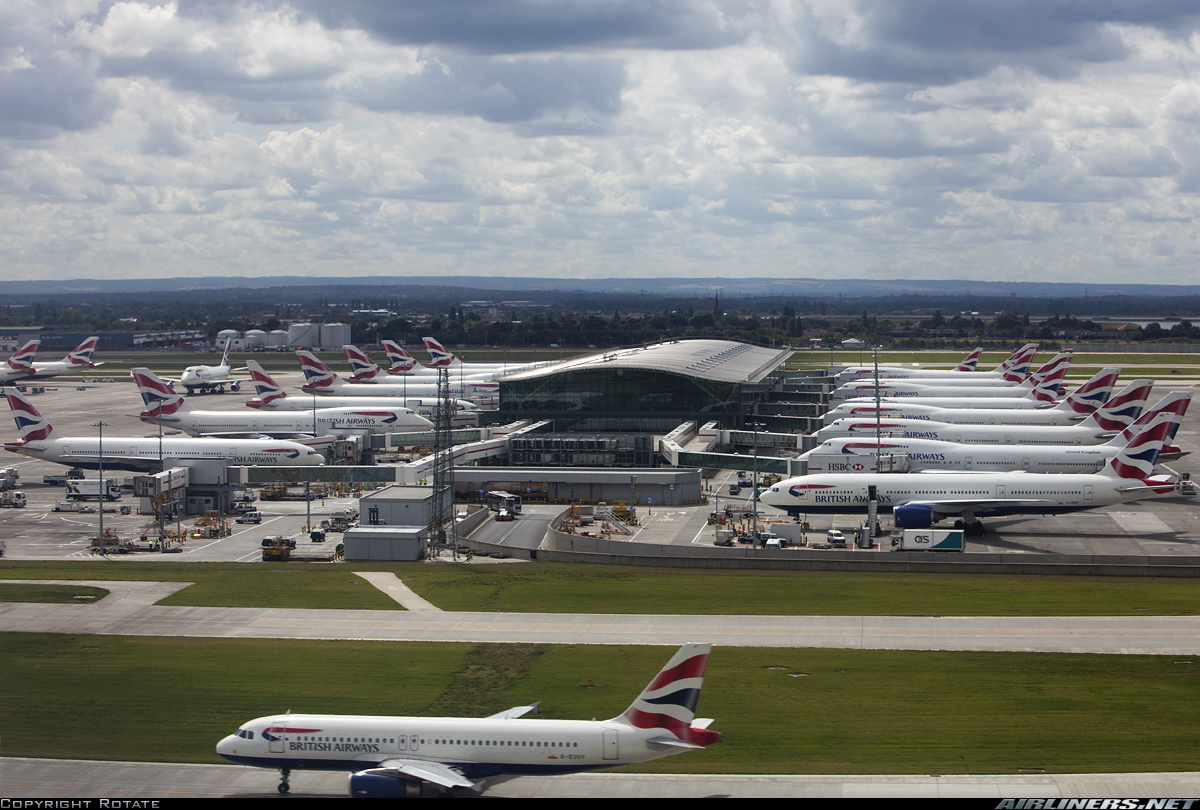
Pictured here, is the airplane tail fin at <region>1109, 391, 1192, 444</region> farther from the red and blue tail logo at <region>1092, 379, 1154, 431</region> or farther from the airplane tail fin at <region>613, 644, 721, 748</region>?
the airplane tail fin at <region>613, 644, 721, 748</region>

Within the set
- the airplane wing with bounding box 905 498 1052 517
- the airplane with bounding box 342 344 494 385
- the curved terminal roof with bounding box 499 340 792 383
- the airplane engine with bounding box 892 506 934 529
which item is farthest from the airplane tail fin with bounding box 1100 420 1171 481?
the airplane with bounding box 342 344 494 385

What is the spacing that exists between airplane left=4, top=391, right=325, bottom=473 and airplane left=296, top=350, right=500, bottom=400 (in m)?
52.3

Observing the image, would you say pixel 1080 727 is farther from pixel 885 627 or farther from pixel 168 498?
pixel 168 498

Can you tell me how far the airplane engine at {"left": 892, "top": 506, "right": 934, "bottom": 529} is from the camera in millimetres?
81125

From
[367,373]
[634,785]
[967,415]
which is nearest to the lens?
[634,785]

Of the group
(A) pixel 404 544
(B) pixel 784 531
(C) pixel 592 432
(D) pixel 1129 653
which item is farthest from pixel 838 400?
(D) pixel 1129 653

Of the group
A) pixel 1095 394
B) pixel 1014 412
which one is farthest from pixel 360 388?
pixel 1095 394

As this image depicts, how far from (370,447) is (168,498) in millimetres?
36327

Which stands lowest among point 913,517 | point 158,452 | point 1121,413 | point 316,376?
point 913,517

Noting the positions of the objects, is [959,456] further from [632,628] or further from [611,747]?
[611,747]

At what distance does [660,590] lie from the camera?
66438mm

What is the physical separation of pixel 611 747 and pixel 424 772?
6.42 metres

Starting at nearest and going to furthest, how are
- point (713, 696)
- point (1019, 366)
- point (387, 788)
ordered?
point (387, 788) → point (713, 696) → point (1019, 366)

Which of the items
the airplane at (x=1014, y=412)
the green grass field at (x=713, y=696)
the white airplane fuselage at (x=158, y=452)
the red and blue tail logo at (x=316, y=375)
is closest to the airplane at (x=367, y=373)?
the red and blue tail logo at (x=316, y=375)
